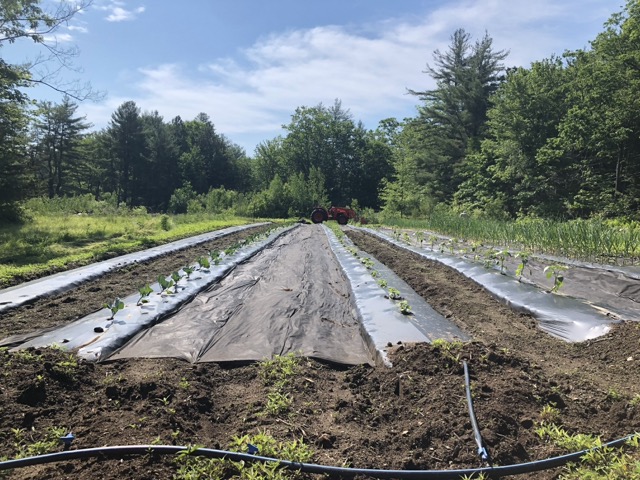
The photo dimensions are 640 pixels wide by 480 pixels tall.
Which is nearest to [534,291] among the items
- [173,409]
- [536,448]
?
[536,448]

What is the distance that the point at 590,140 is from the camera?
15.5m

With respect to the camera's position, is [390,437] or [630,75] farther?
[630,75]

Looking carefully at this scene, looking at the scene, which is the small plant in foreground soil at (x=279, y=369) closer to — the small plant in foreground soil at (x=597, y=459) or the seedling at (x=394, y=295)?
the small plant in foreground soil at (x=597, y=459)

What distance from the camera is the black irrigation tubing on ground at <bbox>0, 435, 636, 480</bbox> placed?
Answer: 1.86 meters

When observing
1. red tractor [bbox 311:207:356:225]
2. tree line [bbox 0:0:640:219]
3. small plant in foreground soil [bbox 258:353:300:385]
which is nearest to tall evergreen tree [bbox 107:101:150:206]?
tree line [bbox 0:0:640:219]

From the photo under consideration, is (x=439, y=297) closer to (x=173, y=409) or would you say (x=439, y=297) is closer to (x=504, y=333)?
(x=504, y=333)

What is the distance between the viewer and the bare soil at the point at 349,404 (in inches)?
85.4

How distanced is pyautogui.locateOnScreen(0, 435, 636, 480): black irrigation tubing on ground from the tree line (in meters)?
14.0

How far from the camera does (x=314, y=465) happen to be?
6.40 ft

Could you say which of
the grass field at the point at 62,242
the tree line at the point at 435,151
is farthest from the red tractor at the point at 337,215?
the grass field at the point at 62,242

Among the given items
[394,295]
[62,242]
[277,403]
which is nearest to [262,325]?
[277,403]

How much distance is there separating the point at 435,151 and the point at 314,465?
90.7 ft

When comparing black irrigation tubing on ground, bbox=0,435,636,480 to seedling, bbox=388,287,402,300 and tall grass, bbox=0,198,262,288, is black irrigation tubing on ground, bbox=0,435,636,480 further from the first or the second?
tall grass, bbox=0,198,262,288

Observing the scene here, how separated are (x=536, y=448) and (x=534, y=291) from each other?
12.7 feet
